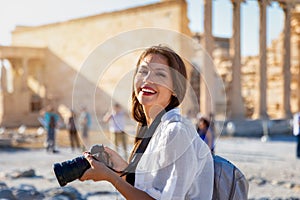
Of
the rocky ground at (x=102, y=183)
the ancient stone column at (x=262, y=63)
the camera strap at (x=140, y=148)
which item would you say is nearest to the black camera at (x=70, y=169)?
the camera strap at (x=140, y=148)

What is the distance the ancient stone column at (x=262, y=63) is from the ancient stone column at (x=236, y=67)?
1.21 m

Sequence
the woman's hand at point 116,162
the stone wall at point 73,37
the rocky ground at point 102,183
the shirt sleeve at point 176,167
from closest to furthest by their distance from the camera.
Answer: the shirt sleeve at point 176,167
the woman's hand at point 116,162
the rocky ground at point 102,183
the stone wall at point 73,37

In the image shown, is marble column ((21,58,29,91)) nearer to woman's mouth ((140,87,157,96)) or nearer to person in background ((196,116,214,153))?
person in background ((196,116,214,153))

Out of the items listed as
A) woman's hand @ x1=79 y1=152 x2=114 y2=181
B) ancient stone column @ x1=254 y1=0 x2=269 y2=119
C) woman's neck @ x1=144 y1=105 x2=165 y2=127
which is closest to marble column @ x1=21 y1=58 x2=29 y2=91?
ancient stone column @ x1=254 y1=0 x2=269 y2=119

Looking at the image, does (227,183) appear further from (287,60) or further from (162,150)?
(287,60)

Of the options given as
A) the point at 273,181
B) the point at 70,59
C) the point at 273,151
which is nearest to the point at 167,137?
the point at 273,181

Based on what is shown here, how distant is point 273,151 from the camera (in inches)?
552

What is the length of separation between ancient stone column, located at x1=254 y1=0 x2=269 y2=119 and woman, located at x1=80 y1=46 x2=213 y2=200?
69.0 feet

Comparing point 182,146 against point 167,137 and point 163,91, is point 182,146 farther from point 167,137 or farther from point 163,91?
point 163,91

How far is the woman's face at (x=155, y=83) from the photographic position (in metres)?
2.16

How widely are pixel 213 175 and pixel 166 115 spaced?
0.35 m

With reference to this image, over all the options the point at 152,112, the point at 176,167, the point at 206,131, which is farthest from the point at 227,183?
the point at 206,131

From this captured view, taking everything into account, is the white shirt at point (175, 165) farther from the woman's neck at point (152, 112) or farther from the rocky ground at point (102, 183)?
the rocky ground at point (102, 183)

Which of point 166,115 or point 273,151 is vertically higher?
point 166,115
